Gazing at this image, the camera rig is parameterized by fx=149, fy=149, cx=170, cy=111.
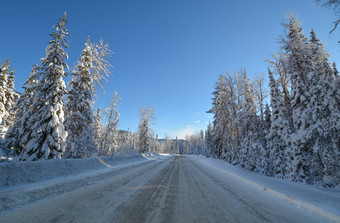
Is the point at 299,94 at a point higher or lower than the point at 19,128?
higher

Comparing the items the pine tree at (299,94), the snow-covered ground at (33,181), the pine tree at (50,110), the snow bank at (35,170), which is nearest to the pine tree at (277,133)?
the pine tree at (299,94)

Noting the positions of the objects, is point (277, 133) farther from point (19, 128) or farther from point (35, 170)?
point (19, 128)

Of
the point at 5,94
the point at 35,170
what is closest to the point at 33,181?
the point at 35,170

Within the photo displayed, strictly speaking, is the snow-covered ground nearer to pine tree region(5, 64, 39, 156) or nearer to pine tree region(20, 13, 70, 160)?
pine tree region(20, 13, 70, 160)

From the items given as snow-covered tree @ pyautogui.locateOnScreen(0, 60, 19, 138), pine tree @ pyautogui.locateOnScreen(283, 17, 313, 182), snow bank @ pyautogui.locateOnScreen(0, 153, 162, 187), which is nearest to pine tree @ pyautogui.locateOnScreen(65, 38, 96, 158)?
snow bank @ pyautogui.locateOnScreen(0, 153, 162, 187)

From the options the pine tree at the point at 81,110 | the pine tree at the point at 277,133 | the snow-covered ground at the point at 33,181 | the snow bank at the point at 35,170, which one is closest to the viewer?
the snow-covered ground at the point at 33,181

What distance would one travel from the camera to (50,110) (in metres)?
10.9

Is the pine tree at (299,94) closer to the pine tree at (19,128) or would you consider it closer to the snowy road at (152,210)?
the snowy road at (152,210)

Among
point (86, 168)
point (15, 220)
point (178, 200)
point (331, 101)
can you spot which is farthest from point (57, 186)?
point (331, 101)

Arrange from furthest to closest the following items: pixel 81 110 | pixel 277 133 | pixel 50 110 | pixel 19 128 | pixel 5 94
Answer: pixel 5 94 < pixel 81 110 < pixel 277 133 < pixel 19 128 < pixel 50 110

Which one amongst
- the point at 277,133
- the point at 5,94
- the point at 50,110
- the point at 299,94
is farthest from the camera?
the point at 5,94

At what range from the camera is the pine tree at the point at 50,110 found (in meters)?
10.2

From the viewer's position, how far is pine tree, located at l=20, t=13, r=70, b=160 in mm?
10227

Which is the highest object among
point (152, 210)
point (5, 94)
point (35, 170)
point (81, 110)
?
point (5, 94)
